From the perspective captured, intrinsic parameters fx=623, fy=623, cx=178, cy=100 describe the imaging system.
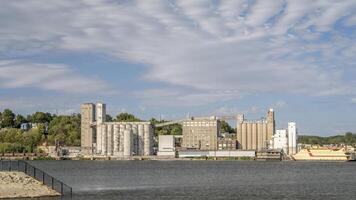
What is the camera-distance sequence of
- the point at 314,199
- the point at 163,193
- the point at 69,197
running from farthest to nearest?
the point at 163,193
the point at 314,199
the point at 69,197

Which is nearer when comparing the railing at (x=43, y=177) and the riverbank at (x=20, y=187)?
the riverbank at (x=20, y=187)

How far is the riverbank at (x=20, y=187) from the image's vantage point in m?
65.9

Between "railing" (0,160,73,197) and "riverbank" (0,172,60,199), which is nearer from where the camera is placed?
"riverbank" (0,172,60,199)

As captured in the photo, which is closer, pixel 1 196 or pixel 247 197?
pixel 1 196

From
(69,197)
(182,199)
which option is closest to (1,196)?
(69,197)

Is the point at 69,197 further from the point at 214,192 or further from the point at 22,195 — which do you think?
the point at 214,192

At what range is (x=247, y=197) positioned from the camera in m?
77.2

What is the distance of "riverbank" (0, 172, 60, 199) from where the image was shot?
6594 cm

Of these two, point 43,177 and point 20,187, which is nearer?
point 20,187

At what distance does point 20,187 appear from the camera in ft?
220

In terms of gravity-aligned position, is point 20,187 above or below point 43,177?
below

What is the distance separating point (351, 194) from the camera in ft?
272

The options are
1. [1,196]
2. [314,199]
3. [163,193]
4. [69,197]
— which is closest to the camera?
[1,196]

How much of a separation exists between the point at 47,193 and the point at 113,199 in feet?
25.9
